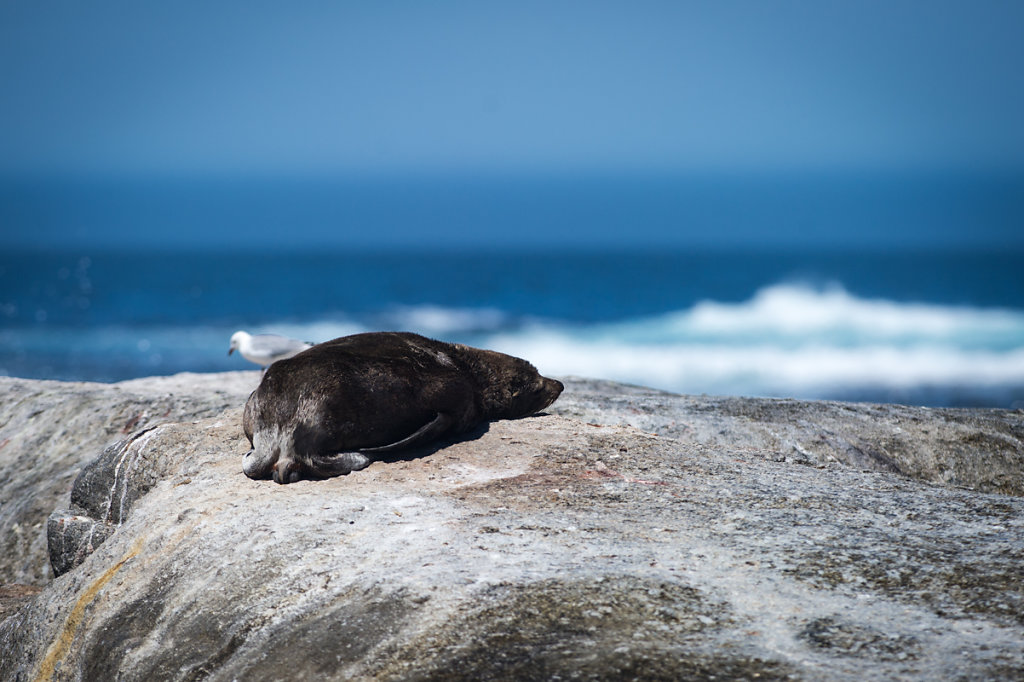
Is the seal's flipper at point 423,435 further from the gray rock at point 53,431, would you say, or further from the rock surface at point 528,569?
the gray rock at point 53,431

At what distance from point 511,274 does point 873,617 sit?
170 feet

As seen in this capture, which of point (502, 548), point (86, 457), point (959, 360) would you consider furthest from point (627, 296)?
point (502, 548)

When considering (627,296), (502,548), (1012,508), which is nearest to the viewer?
(502,548)

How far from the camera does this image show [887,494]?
15.8 ft

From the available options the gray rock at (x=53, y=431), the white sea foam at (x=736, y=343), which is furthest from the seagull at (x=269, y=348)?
the white sea foam at (x=736, y=343)

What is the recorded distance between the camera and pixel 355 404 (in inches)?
203

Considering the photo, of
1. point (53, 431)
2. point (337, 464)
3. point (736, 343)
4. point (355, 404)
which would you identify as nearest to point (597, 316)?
point (736, 343)

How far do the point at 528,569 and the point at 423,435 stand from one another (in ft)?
6.22

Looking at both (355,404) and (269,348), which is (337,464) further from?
(269,348)

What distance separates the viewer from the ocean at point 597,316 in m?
25.7

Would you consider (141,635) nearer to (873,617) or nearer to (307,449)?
(307,449)

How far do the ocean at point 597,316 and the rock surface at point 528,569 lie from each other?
16.7 m

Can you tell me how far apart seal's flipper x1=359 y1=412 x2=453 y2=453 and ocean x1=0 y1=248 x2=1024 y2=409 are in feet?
54.1

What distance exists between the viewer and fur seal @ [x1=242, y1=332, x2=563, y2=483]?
197 inches
